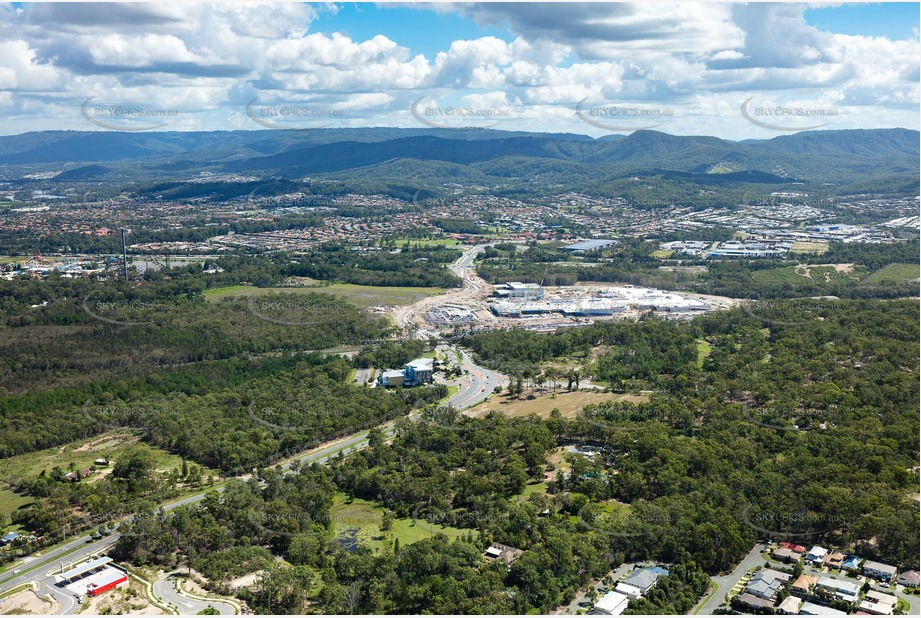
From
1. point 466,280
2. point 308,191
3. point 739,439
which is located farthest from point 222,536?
point 308,191

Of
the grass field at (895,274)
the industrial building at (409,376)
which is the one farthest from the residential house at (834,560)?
the grass field at (895,274)

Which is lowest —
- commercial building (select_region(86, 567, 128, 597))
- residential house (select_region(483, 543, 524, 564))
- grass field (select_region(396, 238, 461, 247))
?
commercial building (select_region(86, 567, 128, 597))

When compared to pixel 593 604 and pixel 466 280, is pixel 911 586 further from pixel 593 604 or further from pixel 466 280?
pixel 466 280

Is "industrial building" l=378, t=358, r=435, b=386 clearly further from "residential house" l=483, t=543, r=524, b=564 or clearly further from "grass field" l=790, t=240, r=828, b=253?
"grass field" l=790, t=240, r=828, b=253

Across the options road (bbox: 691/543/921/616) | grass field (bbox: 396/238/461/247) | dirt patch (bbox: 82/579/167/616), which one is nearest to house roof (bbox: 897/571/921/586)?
road (bbox: 691/543/921/616)

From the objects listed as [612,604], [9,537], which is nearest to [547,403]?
[612,604]

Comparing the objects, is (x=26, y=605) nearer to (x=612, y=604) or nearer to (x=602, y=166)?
(x=612, y=604)

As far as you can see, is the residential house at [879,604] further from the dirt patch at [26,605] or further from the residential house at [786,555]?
the dirt patch at [26,605]
